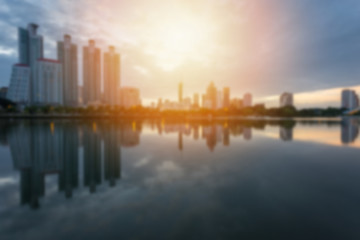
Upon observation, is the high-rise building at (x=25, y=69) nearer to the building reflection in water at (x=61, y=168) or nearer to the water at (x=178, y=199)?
the building reflection in water at (x=61, y=168)

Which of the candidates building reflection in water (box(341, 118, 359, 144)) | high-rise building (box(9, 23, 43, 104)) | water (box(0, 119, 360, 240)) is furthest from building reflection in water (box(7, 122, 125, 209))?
high-rise building (box(9, 23, 43, 104))

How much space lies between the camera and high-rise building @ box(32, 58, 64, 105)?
168 metres

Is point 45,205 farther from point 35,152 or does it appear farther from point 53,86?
point 53,86

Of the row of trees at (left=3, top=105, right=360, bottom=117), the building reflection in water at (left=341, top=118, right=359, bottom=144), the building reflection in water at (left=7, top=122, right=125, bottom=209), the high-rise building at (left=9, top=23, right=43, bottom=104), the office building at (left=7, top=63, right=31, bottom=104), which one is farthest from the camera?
the high-rise building at (left=9, top=23, right=43, bottom=104)

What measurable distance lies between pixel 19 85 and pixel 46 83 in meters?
22.5

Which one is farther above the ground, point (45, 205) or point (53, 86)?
point (53, 86)

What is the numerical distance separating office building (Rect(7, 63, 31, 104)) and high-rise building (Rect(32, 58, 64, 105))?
14838mm

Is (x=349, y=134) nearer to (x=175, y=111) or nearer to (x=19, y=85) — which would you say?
(x=175, y=111)

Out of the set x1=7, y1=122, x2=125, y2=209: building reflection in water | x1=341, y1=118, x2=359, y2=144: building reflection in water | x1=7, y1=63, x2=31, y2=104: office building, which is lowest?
x1=7, y1=122, x2=125, y2=209: building reflection in water

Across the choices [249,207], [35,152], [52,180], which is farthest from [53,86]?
[249,207]

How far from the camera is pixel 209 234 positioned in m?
6.89

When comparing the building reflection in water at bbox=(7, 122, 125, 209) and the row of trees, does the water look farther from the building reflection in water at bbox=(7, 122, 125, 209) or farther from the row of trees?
the row of trees

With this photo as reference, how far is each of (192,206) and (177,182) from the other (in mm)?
3505

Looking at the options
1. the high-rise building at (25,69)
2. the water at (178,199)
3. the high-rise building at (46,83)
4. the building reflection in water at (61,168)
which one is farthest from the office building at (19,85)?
the water at (178,199)
